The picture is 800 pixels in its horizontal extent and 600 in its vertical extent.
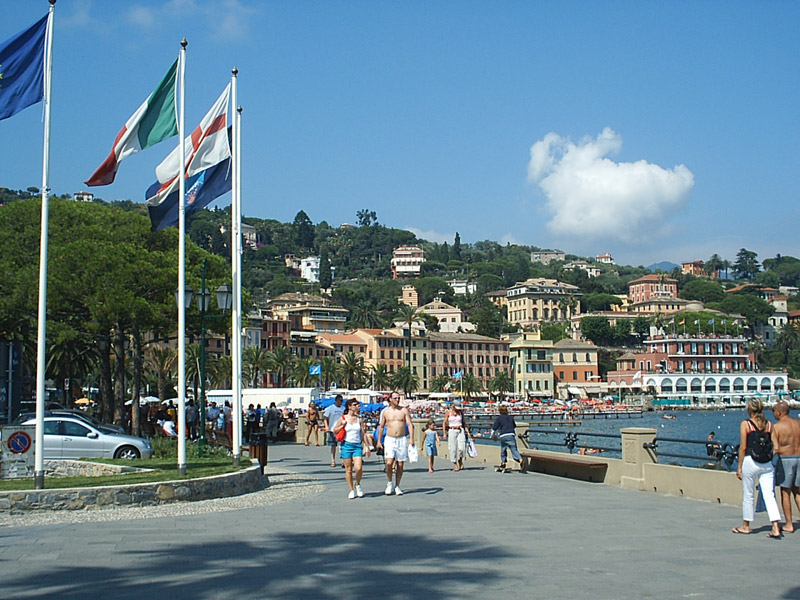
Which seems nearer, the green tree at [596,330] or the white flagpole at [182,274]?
the white flagpole at [182,274]

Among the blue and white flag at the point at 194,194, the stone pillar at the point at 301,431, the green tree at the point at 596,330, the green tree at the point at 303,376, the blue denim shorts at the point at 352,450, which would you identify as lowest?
the stone pillar at the point at 301,431

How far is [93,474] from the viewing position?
18.1 meters

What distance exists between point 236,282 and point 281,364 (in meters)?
78.2

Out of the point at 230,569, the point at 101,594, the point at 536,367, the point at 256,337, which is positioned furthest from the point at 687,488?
the point at 536,367

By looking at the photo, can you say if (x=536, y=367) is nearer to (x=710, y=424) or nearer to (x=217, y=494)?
(x=710, y=424)

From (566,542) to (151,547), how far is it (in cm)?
479

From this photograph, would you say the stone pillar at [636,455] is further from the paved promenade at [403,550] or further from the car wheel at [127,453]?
the car wheel at [127,453]

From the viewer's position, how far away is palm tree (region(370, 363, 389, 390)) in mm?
110812

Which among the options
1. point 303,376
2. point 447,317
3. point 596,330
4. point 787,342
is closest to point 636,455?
point 303,376

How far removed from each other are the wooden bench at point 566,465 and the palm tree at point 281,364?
74.3 metres

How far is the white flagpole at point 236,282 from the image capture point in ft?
57.9

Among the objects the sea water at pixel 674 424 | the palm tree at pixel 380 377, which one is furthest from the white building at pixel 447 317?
the palm tree at pixel 380 377

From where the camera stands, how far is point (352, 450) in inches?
567

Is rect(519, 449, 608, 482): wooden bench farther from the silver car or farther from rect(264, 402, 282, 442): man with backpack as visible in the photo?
rect(264, 402, 282, 442): man with backpack
